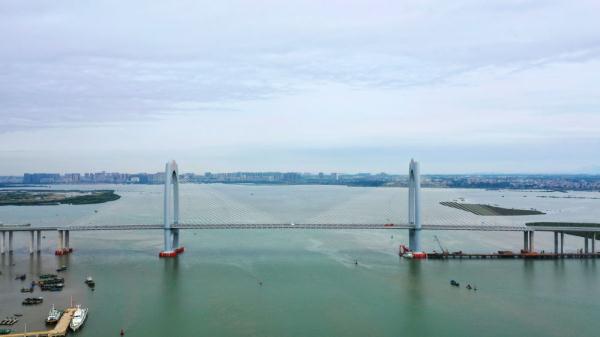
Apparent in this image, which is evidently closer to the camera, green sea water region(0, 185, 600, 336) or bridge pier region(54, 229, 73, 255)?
green sea water region(0, 185, 600, 336)

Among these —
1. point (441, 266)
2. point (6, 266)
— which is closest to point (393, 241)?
point (441, 266)

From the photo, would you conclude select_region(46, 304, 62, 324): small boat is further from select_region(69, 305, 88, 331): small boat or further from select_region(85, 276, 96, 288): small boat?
select_region(85, 276, 96, 288): small boat

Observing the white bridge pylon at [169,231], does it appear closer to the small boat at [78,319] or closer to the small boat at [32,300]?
the small boat at [32,300]

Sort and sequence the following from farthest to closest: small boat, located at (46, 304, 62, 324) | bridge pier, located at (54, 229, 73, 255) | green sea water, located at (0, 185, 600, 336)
Result: bridge pier, located at (54, 229, 73, 255)
green sea water, located at (0, 185, 600, 336)
small boat, located at (46, 304, 62, 324)

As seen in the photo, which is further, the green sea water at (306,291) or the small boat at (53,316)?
the green sea water at (306,291)

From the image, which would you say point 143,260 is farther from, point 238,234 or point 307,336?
point 307,336

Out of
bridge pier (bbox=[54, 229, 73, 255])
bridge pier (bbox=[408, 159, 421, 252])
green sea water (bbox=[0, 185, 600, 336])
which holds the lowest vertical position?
green sea water (bbox=[0, 185, 600, 336])

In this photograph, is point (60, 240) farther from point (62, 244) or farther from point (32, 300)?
point (32, 300)

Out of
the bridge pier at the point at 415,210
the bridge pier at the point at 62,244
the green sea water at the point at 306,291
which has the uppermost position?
the bridge pier at the point at 415,210

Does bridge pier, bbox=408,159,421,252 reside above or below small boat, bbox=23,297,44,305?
above

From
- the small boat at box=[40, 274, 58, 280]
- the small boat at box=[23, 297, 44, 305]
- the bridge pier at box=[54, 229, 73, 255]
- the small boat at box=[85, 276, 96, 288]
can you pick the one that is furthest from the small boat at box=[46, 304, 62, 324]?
the bridge pier at box=[54, 229, 73, 255]

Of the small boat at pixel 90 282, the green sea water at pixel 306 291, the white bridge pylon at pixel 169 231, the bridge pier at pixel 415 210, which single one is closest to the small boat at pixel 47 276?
the green sea water at pixel 306 291
